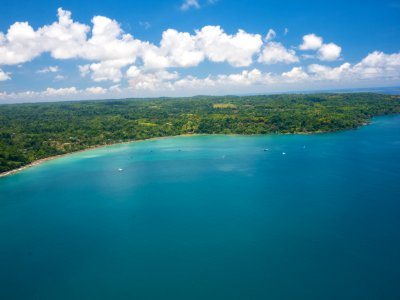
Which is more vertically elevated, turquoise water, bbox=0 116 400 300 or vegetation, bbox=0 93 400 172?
vegetation, bbox=0 93 400 172

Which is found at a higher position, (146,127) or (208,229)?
(146,127)

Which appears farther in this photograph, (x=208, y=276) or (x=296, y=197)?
(x=296, y=197)

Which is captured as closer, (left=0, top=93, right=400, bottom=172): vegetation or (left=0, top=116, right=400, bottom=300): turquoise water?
(left=0, top=116, right=400, bottom=300): turquoise water

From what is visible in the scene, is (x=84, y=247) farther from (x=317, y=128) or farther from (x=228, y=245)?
(x=317, y=128)

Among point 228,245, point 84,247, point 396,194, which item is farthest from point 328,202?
point 84,247

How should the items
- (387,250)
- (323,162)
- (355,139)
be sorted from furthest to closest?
(355,139) < (323,162) < (387,250)

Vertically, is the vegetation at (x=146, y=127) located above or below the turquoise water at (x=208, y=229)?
above

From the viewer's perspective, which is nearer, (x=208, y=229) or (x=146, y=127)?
(x=208, y=229)

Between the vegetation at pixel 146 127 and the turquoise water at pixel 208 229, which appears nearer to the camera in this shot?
the turquoise water at pixel 208 229
